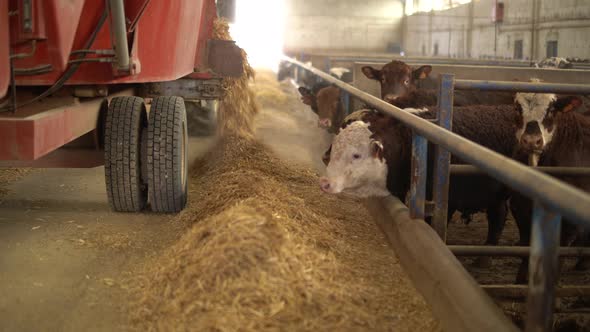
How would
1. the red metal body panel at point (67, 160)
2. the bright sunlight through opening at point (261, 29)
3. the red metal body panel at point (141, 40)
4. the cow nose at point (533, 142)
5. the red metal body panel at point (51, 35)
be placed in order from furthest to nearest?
the bright sunlight through opening at point (261, 29)
the red metal body panel at point (67, 160)
the cow nose at point (533, 142)
the red metal body panel at point (141, 40)
the red metal body panel at point (51, 35)

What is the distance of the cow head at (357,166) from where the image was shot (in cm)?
480

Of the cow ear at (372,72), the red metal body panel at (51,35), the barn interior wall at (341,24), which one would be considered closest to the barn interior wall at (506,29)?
the barn interior wall at (341,24)

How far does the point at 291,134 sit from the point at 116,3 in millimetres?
6900

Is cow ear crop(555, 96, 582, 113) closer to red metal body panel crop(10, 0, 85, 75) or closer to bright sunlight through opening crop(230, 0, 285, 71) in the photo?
red metal body panel crop(10, 0, 85, 75)

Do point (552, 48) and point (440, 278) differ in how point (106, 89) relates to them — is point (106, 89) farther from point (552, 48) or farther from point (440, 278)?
point (552, 48)

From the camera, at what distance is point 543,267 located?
224 cm

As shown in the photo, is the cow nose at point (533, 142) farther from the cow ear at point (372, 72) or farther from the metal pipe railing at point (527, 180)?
the cow ear at point (372, 72)

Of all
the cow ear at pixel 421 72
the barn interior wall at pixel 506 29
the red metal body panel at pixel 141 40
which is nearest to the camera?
the red metal body panel at pixel 141 40

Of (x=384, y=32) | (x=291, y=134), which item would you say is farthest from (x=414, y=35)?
(x=291, y=134)

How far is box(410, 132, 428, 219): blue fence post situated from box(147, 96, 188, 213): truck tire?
198cm

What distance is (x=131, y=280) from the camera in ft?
12.2

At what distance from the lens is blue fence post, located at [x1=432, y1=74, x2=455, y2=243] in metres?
3.99

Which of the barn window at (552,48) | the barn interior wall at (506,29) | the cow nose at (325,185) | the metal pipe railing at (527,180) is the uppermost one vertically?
the barn interior wall at (506,29)

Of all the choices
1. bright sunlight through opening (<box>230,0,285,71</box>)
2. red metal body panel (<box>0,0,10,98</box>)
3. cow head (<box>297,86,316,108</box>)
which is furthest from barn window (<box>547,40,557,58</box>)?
bright sunlight through opening (<box>230,0,285,71</box>)
